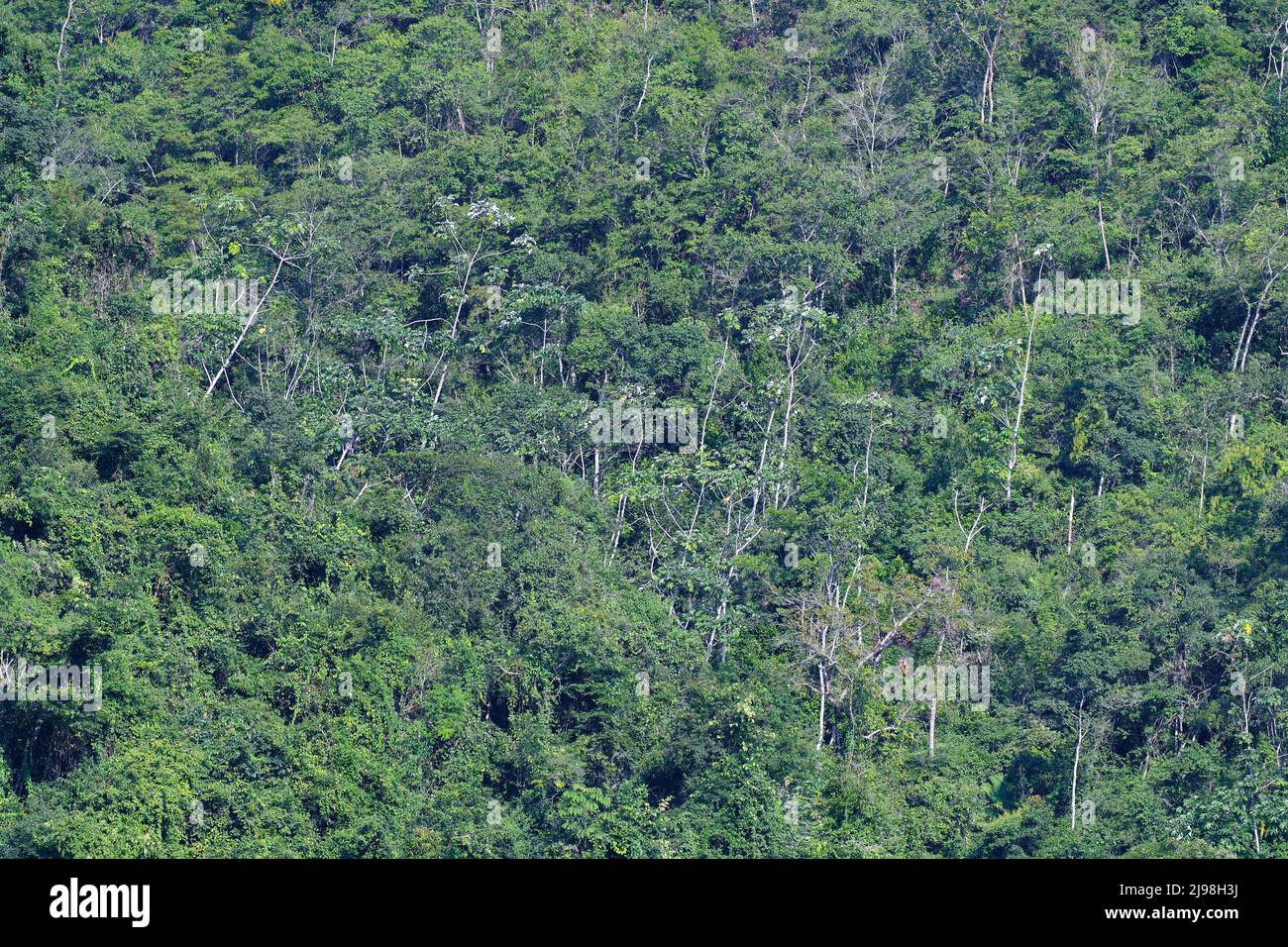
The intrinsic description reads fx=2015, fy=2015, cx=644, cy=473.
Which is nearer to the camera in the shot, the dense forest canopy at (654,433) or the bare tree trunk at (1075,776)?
the dense forest canopy at (654,433)

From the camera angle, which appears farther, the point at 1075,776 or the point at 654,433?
the point at 654,433

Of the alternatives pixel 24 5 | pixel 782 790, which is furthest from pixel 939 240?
pixel 24 5

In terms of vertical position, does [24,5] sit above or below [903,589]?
above

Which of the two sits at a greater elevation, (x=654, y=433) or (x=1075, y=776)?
(x=654, y=433)

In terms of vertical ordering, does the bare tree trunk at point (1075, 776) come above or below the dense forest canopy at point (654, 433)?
below

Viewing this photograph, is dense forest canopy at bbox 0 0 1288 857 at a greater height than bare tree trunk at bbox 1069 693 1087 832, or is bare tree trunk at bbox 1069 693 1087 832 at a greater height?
dense forest canopy at bbox 0 0 1288 857

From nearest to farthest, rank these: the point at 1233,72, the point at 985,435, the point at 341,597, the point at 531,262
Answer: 1. the point at 341,597
2. the point at 985,435
3. the point at 531,262
4. the point at 1233,72

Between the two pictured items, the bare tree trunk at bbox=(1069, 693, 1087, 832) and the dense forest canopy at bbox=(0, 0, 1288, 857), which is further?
the bare tree trunk at bbox=(1069, 693, 1087, 832)

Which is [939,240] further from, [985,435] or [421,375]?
[421,375]
